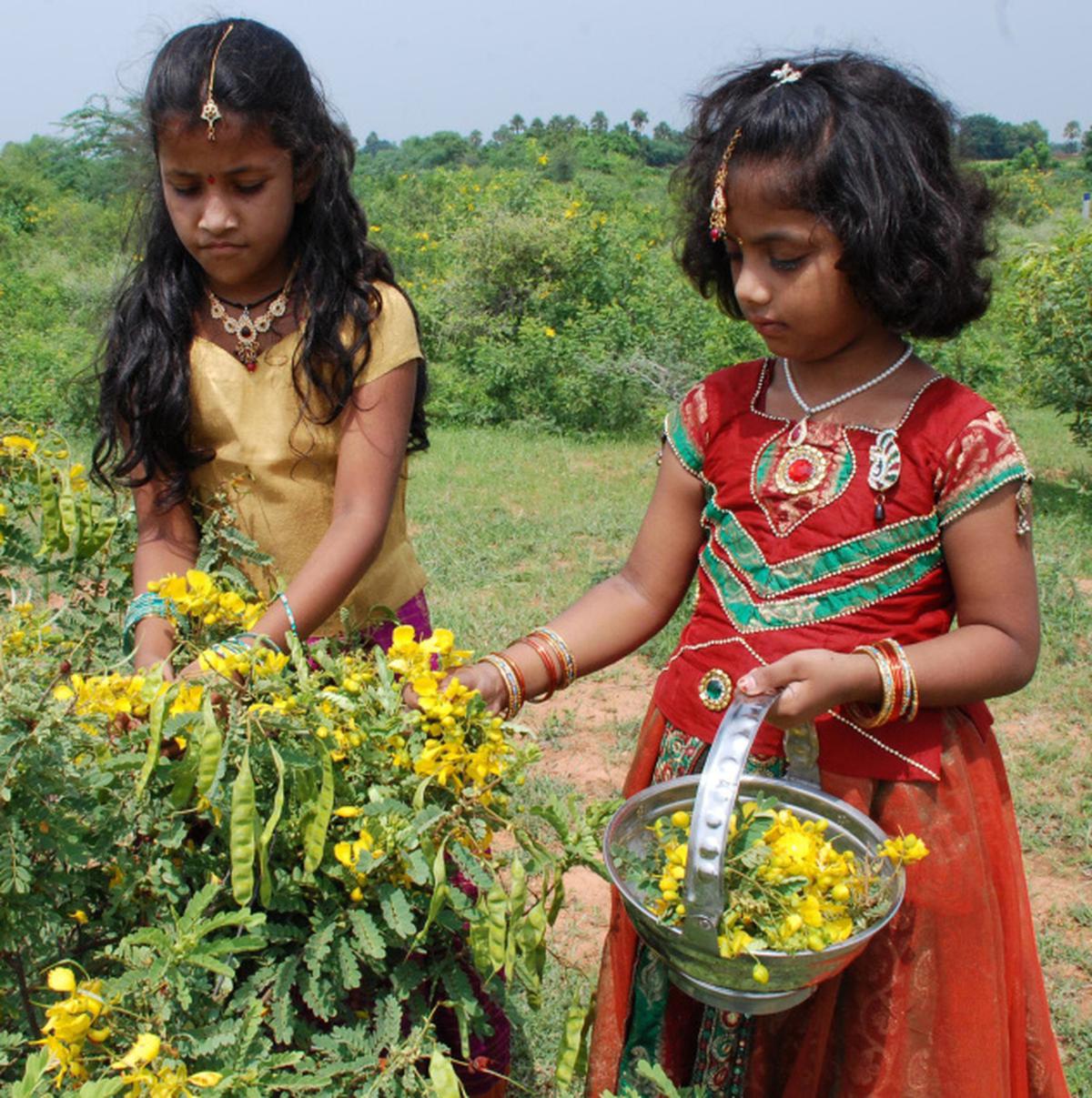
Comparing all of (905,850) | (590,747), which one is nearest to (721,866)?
(905,850)

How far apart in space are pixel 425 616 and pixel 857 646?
88cm

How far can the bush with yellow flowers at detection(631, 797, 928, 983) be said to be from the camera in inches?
49.3

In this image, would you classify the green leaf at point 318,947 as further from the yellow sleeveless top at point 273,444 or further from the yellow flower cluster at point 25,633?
the yellow sleeveless top at point 273,444

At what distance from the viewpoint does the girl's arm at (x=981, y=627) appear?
148 centimetres

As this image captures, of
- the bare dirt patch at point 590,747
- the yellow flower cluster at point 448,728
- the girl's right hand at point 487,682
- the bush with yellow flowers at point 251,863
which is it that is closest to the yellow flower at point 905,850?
the bush with yellow flowers at point 251,863

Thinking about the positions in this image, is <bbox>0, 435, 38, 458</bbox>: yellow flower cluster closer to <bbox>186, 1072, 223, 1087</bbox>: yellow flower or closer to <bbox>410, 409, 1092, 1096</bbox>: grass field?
<bbox>186, 1072, 223, 1087</bbox>: yellow flower

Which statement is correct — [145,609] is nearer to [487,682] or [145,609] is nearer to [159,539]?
[159,539]

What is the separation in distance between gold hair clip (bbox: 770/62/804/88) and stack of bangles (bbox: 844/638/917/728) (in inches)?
28.4

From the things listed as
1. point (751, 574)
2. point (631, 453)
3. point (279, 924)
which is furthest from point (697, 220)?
point (631, 453)

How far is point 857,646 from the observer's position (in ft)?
4.97

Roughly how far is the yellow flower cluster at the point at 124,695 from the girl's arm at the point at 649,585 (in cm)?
59

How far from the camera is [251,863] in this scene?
1199 millimetres

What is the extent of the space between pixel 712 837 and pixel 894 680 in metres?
0.38

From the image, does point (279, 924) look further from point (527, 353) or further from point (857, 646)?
point (527, 353)
